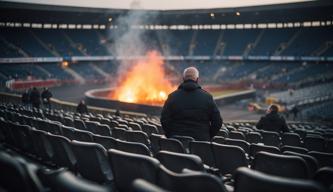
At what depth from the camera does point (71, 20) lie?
214ft

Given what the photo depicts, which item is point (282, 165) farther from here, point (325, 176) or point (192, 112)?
Answer: point (192, 112)

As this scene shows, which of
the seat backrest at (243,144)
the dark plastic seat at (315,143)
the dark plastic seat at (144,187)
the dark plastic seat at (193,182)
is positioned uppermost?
the dark plastic seat at (144,187)

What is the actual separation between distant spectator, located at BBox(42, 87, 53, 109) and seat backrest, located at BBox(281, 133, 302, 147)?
18.6 meters

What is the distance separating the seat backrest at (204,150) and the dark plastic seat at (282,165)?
1302mm

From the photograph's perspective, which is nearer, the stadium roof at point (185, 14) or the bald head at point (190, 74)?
the bald head at point (190, 74)

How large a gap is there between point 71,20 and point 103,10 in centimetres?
814

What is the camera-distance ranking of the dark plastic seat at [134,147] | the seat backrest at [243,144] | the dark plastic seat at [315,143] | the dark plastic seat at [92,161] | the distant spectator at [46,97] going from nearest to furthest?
the dark plastic seat at [92,161] < the dark plastic seat at [134,147] < the seat backrest at [243,144] < the dark plastic seat at [315,143] < the distant spectator at [46,97]

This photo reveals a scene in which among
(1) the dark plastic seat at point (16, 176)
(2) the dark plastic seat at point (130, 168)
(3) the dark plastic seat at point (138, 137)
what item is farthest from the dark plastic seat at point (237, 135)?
(1) the dark plastic seat at point (16, 176)

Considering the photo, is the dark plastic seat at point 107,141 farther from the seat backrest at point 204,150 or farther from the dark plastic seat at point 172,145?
the seat backrest at point 204,150

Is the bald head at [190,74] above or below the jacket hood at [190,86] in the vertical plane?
above

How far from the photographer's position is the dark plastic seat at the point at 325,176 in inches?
163

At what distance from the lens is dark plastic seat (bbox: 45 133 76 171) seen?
17.8 ft

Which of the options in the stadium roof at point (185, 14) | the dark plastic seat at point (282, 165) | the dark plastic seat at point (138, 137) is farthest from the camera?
the stadium roof at point (185, 14)

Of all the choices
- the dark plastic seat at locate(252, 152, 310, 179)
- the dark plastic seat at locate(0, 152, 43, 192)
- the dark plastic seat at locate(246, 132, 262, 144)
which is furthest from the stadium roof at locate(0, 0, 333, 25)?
the dark plastic seat at locate(0, 152, 43, 192)
